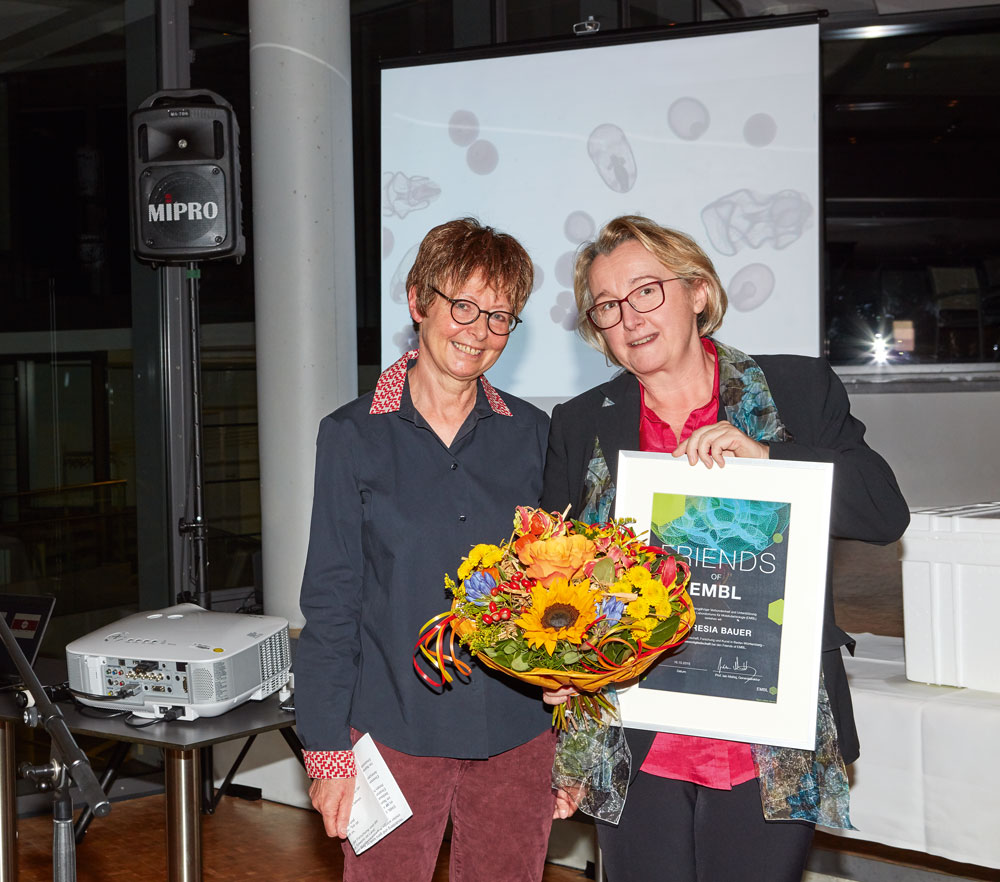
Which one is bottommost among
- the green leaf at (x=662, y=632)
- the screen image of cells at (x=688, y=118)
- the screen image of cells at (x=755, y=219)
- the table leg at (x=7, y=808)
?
the table leg at (x=7, y=808)

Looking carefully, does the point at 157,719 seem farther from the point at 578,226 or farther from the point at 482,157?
the point at 482,157

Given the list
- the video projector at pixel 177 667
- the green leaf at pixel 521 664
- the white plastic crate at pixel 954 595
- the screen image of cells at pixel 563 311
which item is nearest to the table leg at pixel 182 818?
the video projector at pixel 177 667

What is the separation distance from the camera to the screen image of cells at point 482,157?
4.11m

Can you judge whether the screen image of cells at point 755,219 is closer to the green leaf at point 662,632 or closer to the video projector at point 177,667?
the video projector at point 177,667

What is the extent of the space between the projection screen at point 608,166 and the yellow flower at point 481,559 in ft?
7.79

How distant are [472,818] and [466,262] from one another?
97 centimetres

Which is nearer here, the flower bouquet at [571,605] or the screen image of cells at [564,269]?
the flower bouquet at [571,605]

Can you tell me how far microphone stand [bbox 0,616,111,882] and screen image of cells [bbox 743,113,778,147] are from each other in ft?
9.64

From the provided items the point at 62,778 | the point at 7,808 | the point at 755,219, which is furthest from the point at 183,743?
the point at 755,219

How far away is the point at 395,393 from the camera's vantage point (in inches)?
73.4

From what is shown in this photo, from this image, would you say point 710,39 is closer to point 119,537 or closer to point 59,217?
point 59,217

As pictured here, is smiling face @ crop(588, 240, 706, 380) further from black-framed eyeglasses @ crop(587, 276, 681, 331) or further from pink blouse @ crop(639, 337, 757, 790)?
pink blouse @ crop(639, 337, 757, 790)

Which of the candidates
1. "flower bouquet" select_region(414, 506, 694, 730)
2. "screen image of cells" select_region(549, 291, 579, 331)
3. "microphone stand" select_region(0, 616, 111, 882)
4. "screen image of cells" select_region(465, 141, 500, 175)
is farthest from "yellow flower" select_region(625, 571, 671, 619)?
"screen image of cells" select_region(465, 141, 500, 175)

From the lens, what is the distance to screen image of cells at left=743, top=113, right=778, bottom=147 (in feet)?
12.1
